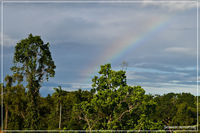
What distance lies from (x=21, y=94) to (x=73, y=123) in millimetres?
5024

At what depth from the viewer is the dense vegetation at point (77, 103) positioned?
11.6 m

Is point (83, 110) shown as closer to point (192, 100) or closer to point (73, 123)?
point (73, 123)

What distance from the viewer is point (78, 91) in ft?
76.1

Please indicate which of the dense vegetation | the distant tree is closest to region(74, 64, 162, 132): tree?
the dense vegetation

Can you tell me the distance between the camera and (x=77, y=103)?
1700cm

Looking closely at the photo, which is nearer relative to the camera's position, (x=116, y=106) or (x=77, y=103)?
(x=116, y=106)

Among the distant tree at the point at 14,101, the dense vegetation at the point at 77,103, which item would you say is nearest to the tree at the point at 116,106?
the dense vegetation at the point at 77,103

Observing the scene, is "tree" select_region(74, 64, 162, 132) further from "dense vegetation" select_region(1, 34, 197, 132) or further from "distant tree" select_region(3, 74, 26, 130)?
"distant tree" select_region(3, 74, 26, 130)

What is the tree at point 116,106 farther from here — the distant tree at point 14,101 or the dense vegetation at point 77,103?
the distant tree at point 14,101

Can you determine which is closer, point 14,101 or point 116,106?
point 116,106

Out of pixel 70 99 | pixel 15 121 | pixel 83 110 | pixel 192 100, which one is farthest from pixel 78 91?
pixel 192 100

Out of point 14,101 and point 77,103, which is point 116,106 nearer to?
point 77,103

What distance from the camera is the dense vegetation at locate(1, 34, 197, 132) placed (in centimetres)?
1156

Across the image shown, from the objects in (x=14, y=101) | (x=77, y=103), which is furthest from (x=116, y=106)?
(x=14, y=101)
